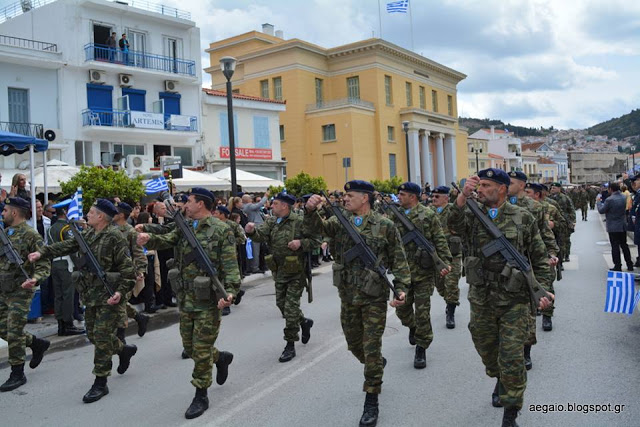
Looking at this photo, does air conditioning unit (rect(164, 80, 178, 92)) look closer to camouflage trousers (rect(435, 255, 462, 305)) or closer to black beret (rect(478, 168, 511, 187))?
camouflage trousers (rect(435, 255, 462, 305))

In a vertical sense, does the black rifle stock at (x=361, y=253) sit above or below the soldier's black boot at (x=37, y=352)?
above

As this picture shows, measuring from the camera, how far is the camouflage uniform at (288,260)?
6.61 meters

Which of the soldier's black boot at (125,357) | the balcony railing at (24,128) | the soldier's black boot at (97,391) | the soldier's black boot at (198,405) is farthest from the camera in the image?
the balcony railing at (24,128)

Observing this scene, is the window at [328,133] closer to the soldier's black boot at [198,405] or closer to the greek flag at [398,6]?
the greek flag at [398,6]

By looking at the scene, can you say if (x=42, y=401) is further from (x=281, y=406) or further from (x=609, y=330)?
(x=609, y=330)

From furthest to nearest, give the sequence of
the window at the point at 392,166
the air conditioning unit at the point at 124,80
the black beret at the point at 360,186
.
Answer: the window at the point at 392,166 < the air conditioning unit at the point at 124,80 < the black beret at the point at 360,186

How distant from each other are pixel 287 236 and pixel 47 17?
24.4 meters

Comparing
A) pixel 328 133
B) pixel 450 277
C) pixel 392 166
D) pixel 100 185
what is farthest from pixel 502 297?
pixel 392 166

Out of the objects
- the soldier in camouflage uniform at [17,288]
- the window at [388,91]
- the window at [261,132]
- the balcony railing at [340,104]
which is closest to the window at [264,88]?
the balcony railing at [340,104]

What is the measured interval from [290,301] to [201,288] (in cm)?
200

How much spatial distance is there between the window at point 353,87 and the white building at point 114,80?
717 inches

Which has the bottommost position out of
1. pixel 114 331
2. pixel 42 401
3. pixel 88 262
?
pixel 42 401

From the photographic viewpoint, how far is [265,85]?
1774 inches

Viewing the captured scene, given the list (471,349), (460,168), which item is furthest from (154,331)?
(460,168)
